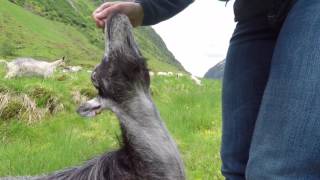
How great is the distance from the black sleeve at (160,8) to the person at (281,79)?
0.35ft

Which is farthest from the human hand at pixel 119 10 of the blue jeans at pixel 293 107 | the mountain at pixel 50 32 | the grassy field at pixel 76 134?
the mountain at pixel 50 32

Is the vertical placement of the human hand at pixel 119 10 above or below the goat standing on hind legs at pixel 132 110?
above

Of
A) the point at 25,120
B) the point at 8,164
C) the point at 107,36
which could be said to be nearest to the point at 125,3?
the point at 107,36

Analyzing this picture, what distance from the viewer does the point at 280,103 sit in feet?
7.23

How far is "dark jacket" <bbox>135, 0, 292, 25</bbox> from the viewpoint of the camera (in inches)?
98.9

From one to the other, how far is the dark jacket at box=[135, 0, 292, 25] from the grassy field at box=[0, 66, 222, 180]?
2.30m

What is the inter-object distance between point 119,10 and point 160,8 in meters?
0.27

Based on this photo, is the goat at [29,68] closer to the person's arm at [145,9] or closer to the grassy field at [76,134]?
the grassy field at [76,134]

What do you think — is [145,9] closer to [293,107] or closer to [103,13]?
[103,13]

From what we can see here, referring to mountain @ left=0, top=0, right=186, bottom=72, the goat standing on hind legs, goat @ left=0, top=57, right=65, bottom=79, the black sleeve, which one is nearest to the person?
the black sleeve

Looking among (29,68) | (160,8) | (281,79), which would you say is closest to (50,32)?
(29,68)

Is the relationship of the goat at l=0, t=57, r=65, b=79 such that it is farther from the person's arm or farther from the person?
the person

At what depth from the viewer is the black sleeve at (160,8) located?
2994 mm

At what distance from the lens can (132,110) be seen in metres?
2.60
